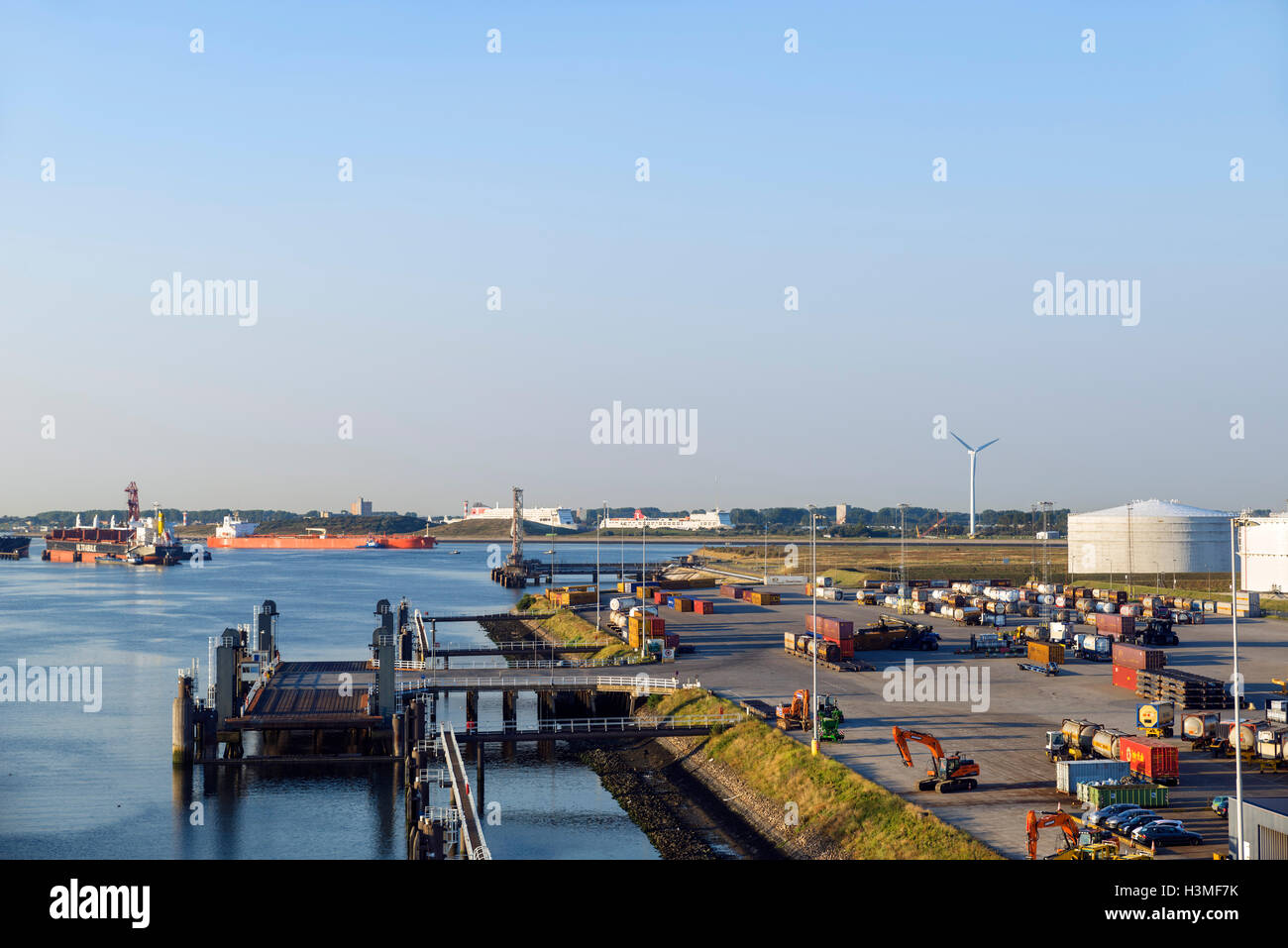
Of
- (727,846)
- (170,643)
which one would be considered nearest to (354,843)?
(727,846)

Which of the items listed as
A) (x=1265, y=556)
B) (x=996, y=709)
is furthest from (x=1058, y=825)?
(x=1265, y=556)

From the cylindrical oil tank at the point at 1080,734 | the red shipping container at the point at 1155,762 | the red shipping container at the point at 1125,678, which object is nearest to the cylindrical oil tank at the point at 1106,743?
the cylindrical oil tank at the point at 1080,734

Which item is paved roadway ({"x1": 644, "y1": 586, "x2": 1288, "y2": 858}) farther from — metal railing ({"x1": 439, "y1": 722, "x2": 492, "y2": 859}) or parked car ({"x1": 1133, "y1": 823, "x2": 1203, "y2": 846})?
metal railing ({"x1": 439, "y1": 722, "x2": 492, "y2": 859})

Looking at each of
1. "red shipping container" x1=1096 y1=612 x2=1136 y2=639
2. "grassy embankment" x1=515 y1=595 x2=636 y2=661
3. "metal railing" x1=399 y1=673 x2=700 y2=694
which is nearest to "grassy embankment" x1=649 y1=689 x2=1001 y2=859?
"metal railing" x1=399 y1=673 x2=700 y2=694

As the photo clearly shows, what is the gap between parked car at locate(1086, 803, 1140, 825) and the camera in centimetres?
3489

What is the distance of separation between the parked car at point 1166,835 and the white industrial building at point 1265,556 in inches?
4221

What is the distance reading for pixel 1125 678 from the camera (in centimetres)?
6544

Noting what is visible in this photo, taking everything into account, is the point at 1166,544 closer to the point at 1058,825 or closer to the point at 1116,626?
the point at 1116,626

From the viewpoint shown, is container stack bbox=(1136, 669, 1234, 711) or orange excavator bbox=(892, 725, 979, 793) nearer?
orange excavator bbox=(892, 725, 979, 793)

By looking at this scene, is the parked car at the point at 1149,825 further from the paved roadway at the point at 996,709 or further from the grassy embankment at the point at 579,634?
the grassy embankment at the point at 579,634

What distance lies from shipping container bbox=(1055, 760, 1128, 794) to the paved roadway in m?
0.64

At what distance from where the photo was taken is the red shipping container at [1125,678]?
211ft

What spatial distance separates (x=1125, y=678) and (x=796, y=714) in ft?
81.9
